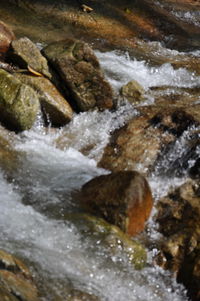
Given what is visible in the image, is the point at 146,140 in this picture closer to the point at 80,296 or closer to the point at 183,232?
the point at 183,232

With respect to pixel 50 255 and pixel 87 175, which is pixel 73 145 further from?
pixel 50 255

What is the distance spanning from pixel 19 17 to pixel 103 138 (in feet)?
15.9

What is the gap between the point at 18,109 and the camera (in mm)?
6520

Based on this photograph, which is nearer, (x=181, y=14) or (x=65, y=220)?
(x=65, y=220)

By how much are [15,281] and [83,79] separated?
4260 millimetres

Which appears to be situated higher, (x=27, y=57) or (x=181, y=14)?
(x=27, y=57)

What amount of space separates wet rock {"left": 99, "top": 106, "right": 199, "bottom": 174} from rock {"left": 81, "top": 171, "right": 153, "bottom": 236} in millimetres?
1041

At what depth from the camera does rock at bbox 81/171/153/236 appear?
4.94 metres

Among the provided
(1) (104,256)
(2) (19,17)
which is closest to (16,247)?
(1) (104,256)

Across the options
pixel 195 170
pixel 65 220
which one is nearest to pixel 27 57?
pixel 195 170

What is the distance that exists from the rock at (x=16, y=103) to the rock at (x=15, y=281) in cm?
288

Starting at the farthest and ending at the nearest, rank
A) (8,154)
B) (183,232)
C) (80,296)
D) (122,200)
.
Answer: (8,154)
(183,232)
(122,200)
(80,296)

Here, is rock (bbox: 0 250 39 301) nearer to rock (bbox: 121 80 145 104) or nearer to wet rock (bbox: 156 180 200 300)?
wet rock (bbox: 156 180 200 300)

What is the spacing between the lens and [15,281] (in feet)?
11.7
